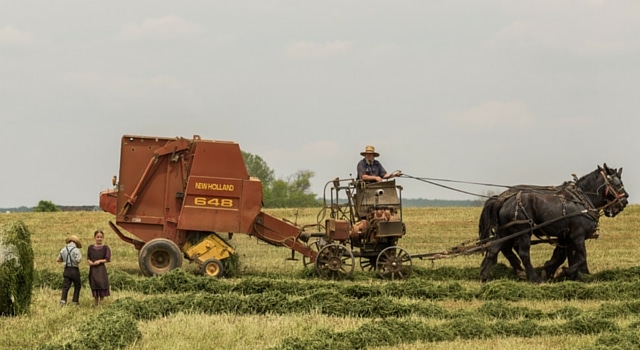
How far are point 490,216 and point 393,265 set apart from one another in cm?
233

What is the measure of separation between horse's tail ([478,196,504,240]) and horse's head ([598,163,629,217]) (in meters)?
1.92

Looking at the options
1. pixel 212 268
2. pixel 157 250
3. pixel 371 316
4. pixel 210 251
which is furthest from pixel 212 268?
pixel 371 316

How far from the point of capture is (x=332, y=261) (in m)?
16.1

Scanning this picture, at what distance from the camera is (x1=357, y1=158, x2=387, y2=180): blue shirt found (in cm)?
1673

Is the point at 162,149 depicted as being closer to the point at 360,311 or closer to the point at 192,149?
the point at 192,149

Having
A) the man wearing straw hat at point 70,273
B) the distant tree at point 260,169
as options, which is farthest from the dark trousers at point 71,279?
the distant tree at point 260,169

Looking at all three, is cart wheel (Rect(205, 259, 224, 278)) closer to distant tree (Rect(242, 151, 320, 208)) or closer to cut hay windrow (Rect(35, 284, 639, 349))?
cut hay windrow (Rect(35, 284, 639, 349))

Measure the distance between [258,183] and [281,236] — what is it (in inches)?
44.2

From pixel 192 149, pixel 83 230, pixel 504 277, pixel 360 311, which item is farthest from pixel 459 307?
pixel 83 230

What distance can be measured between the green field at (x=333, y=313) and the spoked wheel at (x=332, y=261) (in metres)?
0.29

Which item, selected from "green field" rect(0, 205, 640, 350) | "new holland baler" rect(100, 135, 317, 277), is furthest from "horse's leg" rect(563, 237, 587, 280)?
"new holland baler" rect(100, 135, 317, 277)

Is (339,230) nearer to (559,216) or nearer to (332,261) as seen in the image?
(332,261)

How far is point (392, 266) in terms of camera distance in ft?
52.9

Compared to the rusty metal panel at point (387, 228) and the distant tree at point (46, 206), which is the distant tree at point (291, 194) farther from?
the rusty metal panel at point (387, 228)
